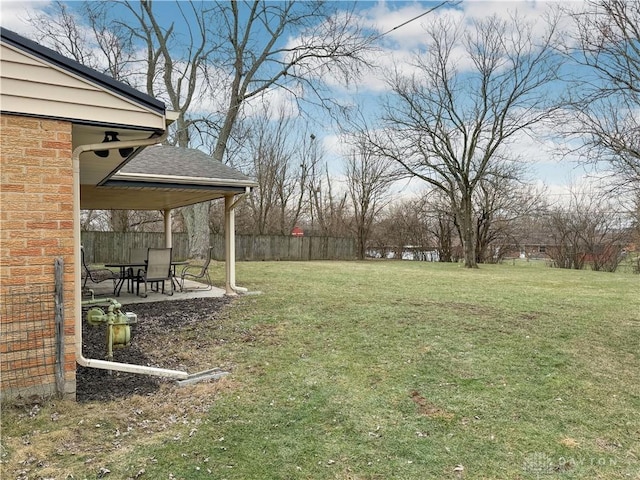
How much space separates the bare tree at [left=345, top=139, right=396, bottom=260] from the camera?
953 inches

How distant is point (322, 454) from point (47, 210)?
273 cm

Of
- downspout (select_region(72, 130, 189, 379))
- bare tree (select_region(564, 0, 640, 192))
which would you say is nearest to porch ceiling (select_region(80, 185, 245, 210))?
downspout (select_region(72, 130, 189, 379))

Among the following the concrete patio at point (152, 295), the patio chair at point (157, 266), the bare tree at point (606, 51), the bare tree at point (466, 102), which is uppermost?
the bare tree at point (466, 102)

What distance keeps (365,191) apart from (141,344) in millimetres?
20303

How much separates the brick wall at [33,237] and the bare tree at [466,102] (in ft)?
54.2

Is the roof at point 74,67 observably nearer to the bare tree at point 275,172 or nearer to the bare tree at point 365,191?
the bare tree at point 365,191

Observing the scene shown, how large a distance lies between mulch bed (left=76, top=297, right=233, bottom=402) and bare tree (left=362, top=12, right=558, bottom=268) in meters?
13.3

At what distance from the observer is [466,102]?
59.2 ft

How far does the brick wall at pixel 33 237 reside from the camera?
3107 millimetres

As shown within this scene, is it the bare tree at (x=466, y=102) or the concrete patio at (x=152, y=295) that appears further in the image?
the bare tree at (x=466, y=102)

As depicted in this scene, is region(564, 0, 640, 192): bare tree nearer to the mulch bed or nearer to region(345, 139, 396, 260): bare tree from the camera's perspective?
the mulch bed

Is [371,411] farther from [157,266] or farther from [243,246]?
[243,246]

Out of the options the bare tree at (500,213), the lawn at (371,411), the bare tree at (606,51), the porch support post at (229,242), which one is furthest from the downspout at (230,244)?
the bare tree at (500,213)

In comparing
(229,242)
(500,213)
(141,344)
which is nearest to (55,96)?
(141,344)
